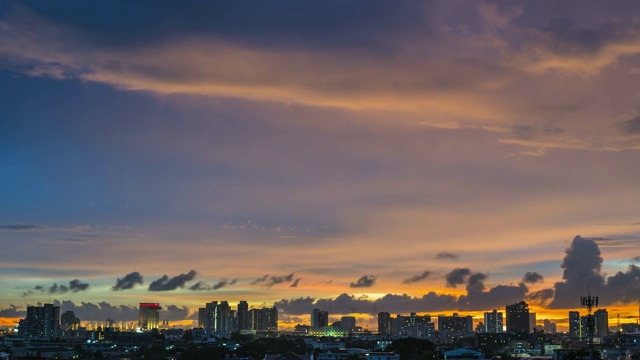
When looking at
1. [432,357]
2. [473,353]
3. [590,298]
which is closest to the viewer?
[590,298]

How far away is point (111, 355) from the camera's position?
553 ft

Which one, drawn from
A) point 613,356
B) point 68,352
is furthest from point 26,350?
point 613,356

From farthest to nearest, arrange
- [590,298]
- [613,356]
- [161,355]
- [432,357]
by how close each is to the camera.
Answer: [161,355] → [432,357] → [613,356] → [590,298]

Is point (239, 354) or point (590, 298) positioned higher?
point (590, 298)

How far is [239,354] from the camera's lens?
142m

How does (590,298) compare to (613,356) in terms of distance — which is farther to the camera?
(613,356)

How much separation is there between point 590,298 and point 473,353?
6105cm

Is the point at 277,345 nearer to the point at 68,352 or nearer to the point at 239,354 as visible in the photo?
the point at 239,354

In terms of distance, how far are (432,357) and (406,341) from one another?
16487 mm

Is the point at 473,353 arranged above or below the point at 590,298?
below

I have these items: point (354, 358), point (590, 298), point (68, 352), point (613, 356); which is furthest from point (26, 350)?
point (590, 298)

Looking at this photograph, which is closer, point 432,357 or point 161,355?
point 432,357

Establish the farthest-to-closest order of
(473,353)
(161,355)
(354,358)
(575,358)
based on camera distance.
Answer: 1. (161,355)
2. (354,358)
3. (473,353)
4. (575,358)

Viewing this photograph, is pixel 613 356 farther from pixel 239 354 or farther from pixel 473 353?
pixel 239 354
